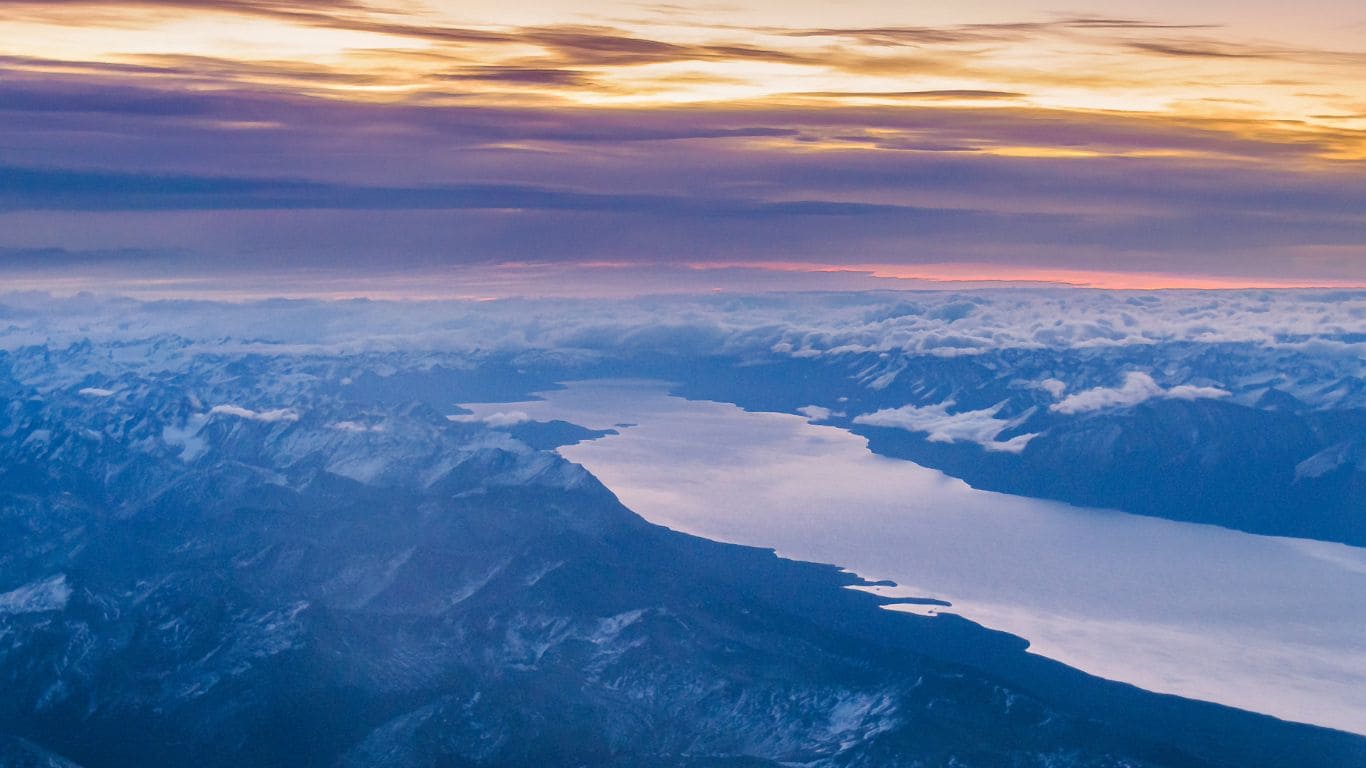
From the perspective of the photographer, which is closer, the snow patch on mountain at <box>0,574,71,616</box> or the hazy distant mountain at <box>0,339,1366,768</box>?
the hazy distant mountain at <box>0,339,1366,768</box>

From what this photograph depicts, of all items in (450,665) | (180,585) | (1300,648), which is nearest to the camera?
(450,665)

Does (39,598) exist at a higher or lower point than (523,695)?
lower

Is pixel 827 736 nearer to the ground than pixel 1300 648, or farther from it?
farther from it

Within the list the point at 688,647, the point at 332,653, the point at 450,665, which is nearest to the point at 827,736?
the point at 688,647

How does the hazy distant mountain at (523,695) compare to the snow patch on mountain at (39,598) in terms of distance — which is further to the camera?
the snow patch on mountain at (39,598)

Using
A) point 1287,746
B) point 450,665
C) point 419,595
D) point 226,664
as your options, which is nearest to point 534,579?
point 419,595

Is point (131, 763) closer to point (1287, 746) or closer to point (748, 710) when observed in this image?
point (748, 710)

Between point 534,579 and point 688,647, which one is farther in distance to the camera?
point 534,579

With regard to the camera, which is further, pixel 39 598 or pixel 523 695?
pixel 39 598

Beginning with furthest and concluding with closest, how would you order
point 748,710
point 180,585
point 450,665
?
point 180,585
point 450,665
point 748,710
